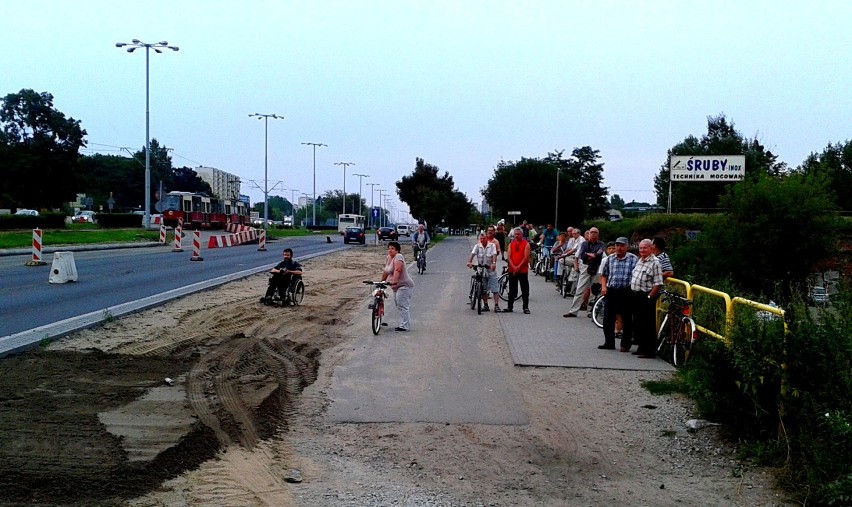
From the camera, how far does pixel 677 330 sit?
32.6 feet

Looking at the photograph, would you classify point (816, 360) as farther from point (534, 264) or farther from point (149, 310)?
point (534, 264)

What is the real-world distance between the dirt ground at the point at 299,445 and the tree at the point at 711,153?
52.2 metres

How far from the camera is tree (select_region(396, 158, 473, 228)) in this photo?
259 ft

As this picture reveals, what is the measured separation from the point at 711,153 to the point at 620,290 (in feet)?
209

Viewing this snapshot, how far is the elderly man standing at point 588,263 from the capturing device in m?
14.8

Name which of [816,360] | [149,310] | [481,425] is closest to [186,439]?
[481,425]

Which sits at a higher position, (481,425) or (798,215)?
(798,215)

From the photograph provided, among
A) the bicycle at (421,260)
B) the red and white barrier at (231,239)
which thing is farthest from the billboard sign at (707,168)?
the red and white barrier at (231,239)

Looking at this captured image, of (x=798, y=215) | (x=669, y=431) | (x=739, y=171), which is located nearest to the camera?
(x=669, y=431)

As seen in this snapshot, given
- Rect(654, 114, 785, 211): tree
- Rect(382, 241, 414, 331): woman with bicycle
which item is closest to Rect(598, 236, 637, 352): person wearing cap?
Rect(382, 241, 414, 331): woman with bicycle

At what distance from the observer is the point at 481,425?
7.21m

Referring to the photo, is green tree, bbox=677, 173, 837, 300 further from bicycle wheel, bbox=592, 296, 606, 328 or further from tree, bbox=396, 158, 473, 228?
tree, bbox=396, 158, 473, 228

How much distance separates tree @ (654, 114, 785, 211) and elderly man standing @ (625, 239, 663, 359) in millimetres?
48844

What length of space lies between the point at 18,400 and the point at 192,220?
60.0m
